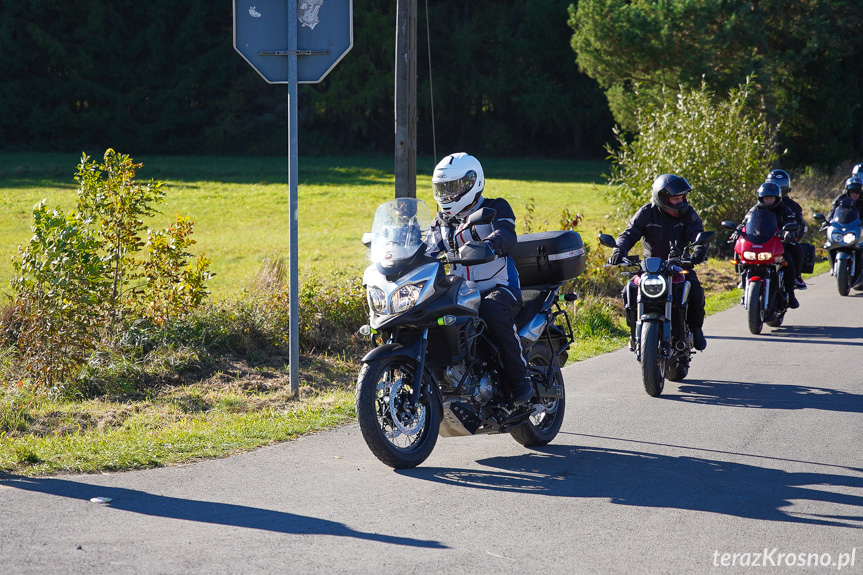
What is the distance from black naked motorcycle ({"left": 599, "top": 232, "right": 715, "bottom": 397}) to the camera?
8195 mm

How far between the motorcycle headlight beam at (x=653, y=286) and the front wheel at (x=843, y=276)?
762 cm

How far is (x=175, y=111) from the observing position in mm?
56281

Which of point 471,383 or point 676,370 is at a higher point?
point 471,383

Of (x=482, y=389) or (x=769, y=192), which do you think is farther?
(x=769, y=192)

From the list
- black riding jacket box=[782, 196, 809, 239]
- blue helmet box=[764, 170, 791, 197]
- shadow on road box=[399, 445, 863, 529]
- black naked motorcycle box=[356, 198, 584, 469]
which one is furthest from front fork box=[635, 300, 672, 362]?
blue helmet box=[764, 170, 791, 197]

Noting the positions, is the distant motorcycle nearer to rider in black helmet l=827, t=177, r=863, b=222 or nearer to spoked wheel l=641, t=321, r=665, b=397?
rider in black helmet l=827, t=177, r=863, b=222

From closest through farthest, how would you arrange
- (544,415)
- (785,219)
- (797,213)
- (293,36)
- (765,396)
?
(544,415) → (293,36) → (765,396) → (785,219) → (797,213)

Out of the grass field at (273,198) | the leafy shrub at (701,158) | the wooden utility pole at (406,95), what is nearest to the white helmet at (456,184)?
the wooden utility pole at (406,95)

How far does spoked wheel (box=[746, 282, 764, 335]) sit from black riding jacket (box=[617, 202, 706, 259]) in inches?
105

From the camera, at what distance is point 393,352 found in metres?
5.61

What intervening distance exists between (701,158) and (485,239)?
46.4 feet

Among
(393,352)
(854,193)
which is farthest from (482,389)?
(854,193)

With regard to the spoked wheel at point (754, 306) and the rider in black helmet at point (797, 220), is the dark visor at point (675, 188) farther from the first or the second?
the rider in black helmet at point (797, 220)

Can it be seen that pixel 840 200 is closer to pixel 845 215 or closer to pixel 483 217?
pixel 845 215
